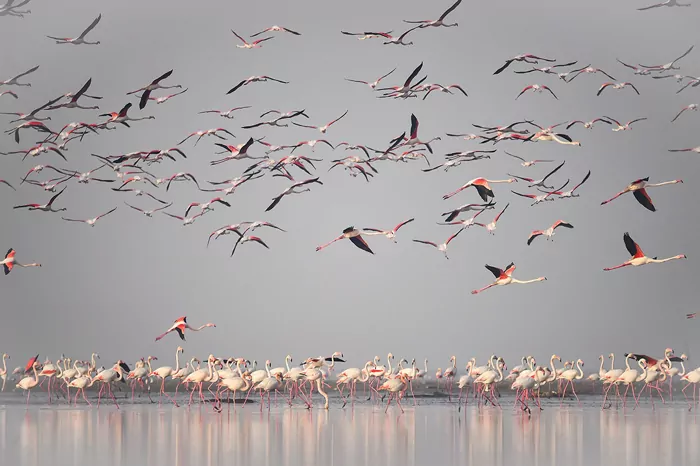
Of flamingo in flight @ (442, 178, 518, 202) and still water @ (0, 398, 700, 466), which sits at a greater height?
flamingo in flight @ (442, 178, 518, 202)

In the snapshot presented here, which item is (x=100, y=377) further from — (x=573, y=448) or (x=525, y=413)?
(x=573, y=448)

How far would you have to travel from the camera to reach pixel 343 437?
61.1ft

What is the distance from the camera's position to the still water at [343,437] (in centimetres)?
1511

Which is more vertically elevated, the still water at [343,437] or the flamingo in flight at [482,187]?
the flamingo in flight at [482,187]

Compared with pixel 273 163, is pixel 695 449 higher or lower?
lower

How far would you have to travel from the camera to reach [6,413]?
25.5 meters

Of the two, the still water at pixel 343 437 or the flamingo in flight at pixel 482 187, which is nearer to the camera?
the still water at pixel 343 437

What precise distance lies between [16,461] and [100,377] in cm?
1466

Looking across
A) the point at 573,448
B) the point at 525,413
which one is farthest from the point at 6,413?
the point at 573,448

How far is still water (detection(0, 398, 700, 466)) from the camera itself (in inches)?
595

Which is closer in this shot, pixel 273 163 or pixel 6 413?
pixel 6 413

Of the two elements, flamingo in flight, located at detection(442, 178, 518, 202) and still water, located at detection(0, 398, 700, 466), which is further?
flamingo in flight, located at detection(442, 178, 518, 202)

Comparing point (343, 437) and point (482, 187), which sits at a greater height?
point (482, 187)

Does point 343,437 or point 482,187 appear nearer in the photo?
point 343,437
